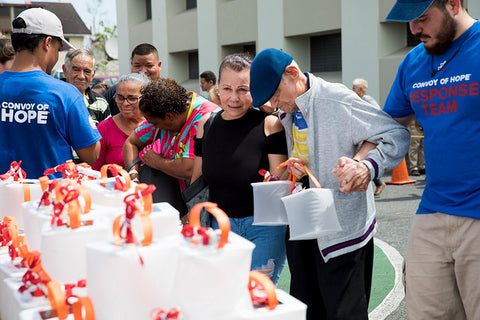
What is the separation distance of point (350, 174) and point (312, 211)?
0.80 feet

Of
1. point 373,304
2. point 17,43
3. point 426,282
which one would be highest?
point 17,43

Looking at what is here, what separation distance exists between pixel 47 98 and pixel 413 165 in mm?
9778

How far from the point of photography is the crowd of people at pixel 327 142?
8.43 feet

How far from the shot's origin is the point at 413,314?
2.83 metres

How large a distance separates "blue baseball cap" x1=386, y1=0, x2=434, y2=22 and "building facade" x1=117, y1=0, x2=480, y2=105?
9.66 metres

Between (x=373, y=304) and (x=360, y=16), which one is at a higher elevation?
(x=360, y=16)

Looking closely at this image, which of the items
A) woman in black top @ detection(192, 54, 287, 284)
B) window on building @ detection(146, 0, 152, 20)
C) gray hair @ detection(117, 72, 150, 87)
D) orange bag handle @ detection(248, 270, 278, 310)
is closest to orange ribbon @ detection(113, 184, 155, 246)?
orange bag handle @ detection(248, 270, 278, 310)

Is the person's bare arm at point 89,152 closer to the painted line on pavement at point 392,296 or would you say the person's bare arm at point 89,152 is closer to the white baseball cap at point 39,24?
the white baseball cap at point 39,24

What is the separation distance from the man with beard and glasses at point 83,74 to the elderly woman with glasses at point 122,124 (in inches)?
51.3

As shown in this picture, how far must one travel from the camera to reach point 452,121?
8.34 ft

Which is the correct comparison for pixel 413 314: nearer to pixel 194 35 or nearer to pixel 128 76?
pixel 128 76

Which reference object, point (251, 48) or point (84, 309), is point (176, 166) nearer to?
point (84, 309)

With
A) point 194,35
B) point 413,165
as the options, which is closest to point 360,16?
point 413,165

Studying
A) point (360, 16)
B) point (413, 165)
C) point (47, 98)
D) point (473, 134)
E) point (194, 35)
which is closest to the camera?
point (473, 134)
